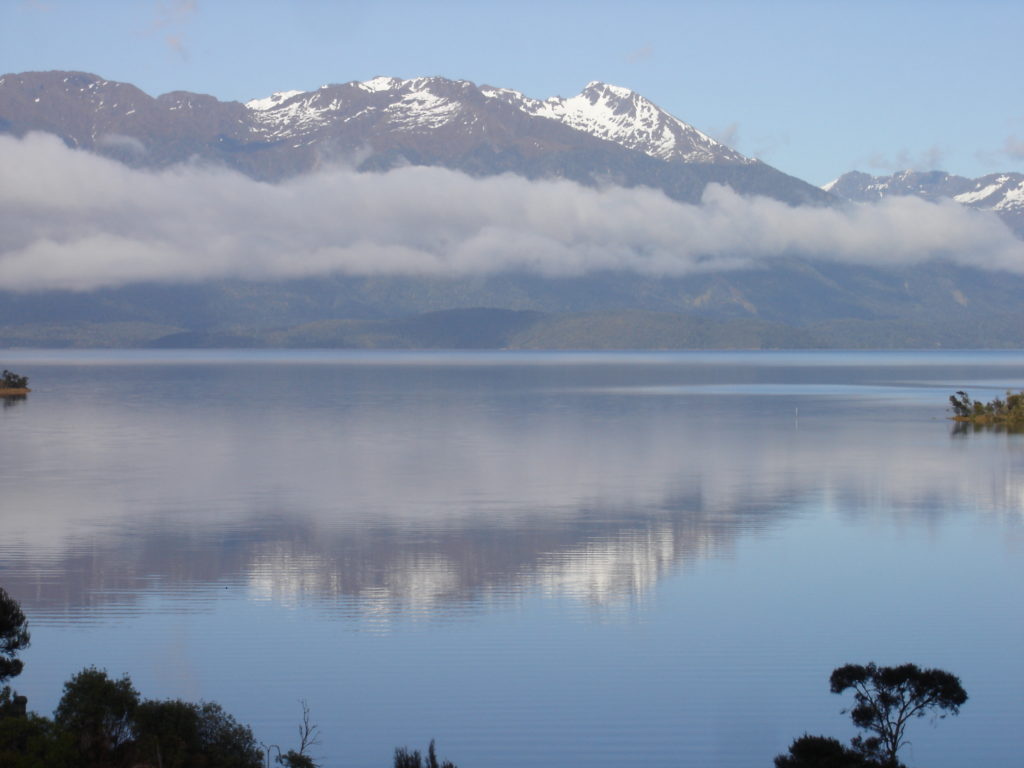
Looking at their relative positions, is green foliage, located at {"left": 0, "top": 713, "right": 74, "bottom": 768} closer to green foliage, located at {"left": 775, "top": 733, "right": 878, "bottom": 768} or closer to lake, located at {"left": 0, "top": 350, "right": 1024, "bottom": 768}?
lake, located at {"left": 0, "top": 350, "right": 1024, "bottom": 768}

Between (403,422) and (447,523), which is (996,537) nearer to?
(447,523)

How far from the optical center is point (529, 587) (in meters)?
28.4

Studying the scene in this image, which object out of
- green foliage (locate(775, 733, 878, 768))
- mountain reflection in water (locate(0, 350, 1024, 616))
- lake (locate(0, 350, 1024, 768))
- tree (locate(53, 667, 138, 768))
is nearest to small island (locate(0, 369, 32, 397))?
mountain reflection in water (locate(0, 350, 1024, 616))

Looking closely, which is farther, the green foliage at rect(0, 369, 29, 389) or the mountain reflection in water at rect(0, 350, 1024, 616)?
the green foliage at rect(0, 369, 29, 389)

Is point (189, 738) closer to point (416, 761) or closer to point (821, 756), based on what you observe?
point (416, 761)

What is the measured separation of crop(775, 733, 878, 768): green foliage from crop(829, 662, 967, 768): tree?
0.70 metres

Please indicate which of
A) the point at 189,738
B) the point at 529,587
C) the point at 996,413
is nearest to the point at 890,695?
the point at 189,738

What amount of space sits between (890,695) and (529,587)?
11.7m

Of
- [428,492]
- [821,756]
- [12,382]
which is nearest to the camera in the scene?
[821,756]

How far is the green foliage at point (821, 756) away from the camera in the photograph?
52.5 ft

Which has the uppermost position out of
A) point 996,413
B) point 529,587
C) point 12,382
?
point 12,382

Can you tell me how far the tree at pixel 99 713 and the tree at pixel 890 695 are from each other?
9.82m

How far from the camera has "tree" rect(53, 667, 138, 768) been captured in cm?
1638

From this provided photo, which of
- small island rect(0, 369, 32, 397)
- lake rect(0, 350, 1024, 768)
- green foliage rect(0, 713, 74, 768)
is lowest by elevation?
lake rect(0, 350, 1024, 768)
